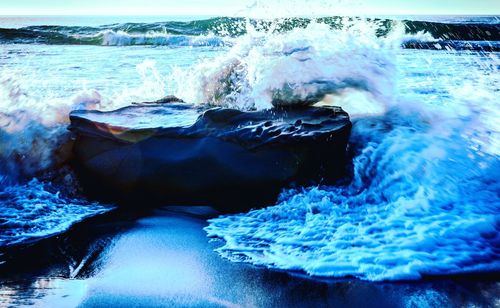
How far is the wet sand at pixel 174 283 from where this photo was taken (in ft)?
6.40

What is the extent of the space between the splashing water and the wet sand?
0.11m

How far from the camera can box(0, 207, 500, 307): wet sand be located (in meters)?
1.95

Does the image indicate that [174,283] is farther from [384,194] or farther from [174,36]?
[174,36]

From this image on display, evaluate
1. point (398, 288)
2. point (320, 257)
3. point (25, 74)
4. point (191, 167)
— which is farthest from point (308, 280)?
point (25, 74)

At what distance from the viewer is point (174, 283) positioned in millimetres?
2092

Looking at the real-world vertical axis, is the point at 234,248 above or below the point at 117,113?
below

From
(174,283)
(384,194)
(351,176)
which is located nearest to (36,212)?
(174,283)

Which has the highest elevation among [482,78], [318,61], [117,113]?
[318,61]

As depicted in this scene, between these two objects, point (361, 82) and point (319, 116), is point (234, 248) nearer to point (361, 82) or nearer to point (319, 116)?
point (319, 116)

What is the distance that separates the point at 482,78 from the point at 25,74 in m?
9.13

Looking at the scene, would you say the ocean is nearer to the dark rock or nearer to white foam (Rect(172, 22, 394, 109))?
white foam (Rect(172, 22, 394, 109))

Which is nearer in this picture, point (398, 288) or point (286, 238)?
point (398, 288)

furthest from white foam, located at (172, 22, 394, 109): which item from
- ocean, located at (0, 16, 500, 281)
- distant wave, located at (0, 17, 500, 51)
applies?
distant wave, located at (0, 17, 500, 51)

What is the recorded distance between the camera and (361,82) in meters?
4.00
